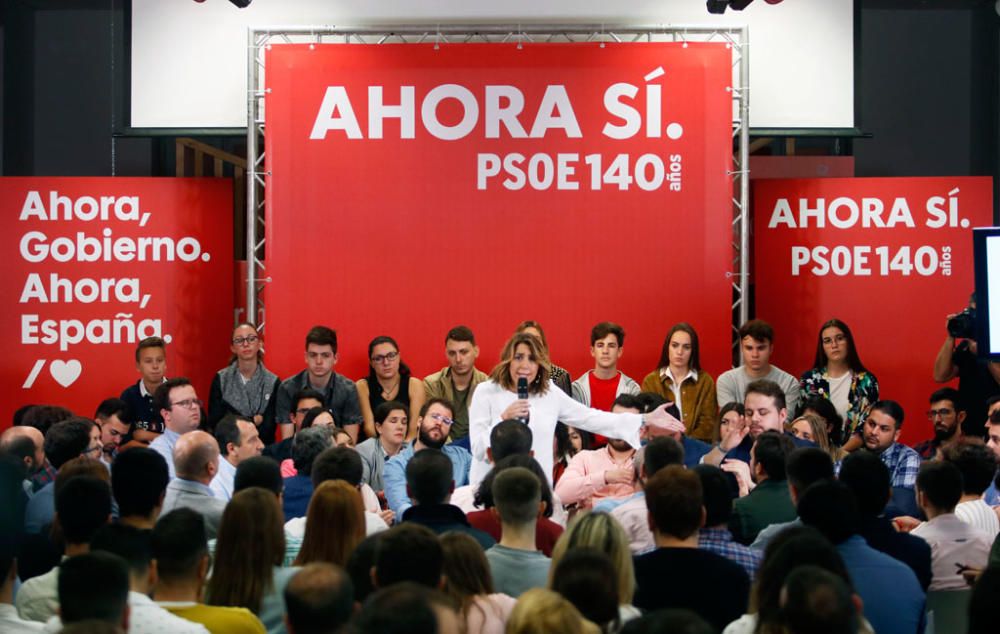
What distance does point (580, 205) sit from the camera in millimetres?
8672

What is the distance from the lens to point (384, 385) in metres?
8.18

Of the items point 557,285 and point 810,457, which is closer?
point 810,457

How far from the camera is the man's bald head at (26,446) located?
5.68 meters

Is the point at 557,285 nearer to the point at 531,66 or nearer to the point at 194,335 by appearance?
the point at 531,66

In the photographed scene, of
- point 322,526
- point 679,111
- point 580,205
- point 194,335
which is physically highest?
point 679,111

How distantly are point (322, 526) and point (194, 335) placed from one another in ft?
16.9

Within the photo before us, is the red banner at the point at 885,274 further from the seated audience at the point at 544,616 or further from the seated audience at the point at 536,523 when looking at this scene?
the seated audience at the point at 544,616

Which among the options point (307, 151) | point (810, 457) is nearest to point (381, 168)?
point (307, 151)

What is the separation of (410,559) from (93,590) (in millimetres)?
741

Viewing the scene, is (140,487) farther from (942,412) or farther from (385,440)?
(942,412)

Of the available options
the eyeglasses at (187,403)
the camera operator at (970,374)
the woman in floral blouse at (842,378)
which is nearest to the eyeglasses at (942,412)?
the woman in floral blouse at (842,378)

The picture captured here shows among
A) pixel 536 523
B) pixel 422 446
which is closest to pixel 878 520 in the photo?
pixel 536 523

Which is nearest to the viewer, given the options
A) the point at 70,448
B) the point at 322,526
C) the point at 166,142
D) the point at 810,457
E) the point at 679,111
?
the point at 322,526

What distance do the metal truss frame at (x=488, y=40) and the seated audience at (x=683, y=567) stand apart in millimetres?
4675
